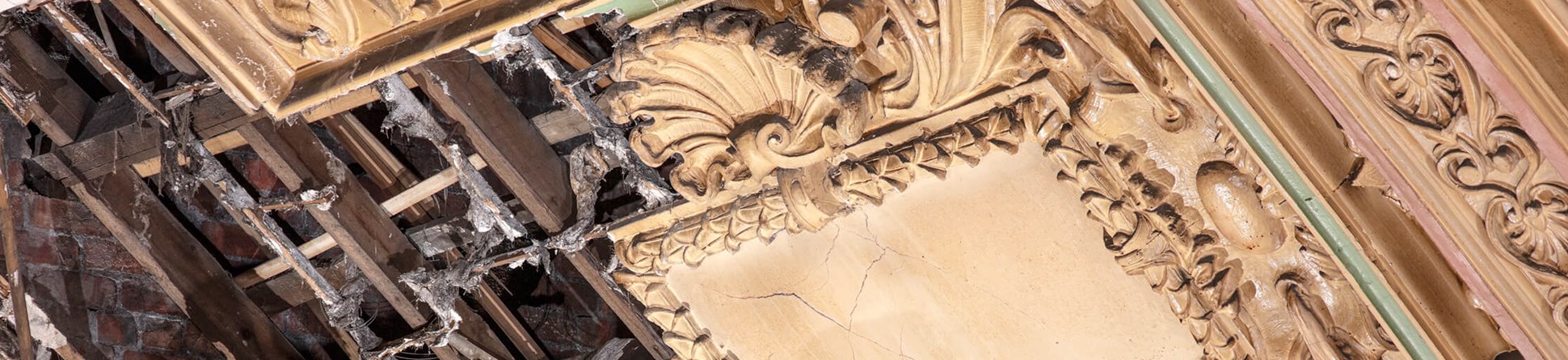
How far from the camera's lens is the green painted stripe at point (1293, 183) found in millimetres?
1213

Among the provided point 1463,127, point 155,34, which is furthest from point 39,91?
point 1463,127

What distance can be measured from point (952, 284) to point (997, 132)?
0.27 meters

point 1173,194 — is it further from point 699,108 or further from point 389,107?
point 389,107

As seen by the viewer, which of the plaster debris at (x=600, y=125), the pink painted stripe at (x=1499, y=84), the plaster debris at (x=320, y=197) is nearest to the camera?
the pink painted stripe at (x=1499, y=84)

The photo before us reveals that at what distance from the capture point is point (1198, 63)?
3.98 ft

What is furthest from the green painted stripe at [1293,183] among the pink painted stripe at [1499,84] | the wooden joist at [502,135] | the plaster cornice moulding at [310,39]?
the wooden joist at [502,135]

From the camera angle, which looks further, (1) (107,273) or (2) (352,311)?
(1) (107,273)

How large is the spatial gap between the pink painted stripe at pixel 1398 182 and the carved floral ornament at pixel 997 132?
0.11 m

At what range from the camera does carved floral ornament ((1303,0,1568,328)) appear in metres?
1.05

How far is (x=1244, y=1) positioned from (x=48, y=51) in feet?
6.55

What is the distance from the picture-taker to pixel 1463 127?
42.4 inches

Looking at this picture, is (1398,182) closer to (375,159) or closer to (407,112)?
(407,112)

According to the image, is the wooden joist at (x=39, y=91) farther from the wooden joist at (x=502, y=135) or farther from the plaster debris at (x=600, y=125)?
the plaster debris at (x=600, y=125)

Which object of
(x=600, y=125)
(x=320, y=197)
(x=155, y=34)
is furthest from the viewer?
(x=320, y=197)
